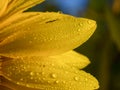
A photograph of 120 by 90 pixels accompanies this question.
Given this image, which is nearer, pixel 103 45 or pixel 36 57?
pixel 36 57

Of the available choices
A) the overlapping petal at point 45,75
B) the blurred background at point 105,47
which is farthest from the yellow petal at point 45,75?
the blurred background at point 105,47

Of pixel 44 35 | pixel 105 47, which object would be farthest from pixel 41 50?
pixel 105 47

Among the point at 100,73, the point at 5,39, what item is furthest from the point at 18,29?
the point at 100,73

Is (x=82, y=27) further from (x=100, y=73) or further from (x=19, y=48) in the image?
(x=100, y=73)

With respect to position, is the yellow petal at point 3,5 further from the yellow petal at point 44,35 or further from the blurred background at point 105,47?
the blurred background at point 105,47

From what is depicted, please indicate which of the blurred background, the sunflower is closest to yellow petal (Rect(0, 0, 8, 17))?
the sunflower

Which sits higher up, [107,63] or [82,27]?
[82,27]
